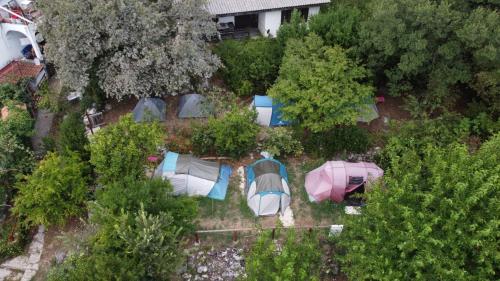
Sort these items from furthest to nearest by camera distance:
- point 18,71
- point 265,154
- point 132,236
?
point 18,71 → point 265,154 → point 132,236

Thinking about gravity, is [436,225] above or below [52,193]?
above

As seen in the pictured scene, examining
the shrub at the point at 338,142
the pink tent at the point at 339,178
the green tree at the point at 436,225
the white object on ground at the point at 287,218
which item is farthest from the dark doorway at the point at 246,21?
the green tree at the point at 436,225

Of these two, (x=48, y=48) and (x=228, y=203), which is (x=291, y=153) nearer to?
(x=228, y=203)

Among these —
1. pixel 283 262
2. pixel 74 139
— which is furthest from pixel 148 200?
pixel 74 139

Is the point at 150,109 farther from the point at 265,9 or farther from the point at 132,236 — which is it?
the point at 265,9

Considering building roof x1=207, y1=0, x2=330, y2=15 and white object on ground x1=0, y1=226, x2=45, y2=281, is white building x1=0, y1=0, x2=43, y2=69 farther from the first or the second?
white object on ground x1=0, y1=226, x2=45, y2=281

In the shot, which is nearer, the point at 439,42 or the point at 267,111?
the point at 439,42

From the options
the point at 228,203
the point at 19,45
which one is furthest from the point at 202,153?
the point at 19,45
